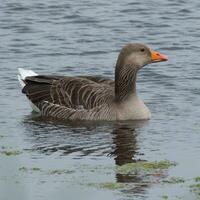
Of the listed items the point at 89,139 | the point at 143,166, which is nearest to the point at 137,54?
the point at 89,139

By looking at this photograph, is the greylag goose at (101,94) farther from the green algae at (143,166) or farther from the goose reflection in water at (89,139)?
the green algae at (143,166)

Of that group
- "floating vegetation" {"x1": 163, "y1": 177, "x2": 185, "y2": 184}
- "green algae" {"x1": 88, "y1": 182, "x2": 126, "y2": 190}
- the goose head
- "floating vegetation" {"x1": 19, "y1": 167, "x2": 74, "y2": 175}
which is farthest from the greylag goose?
"green algae" {"x1": 88, "y1": 182, "x2": 126, "y2": 190}

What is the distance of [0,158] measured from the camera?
16.5 meters

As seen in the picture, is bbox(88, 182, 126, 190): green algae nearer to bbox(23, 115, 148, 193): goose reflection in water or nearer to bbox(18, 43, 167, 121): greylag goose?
bbox(23, 115, 148, 193): goose reflection in water

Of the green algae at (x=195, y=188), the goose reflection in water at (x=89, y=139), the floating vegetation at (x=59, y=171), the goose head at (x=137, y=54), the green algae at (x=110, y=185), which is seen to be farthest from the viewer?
the goose head at (x=137, y=54)

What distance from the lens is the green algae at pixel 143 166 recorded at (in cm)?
1587

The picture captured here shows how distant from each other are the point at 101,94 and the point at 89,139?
213 cm

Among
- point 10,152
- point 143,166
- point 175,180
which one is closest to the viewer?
point 175,180

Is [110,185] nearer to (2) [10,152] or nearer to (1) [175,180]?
(1) [175,180]

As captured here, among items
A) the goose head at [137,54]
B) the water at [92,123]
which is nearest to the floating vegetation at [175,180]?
the water at [92,123]

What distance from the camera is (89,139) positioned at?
59.7ft

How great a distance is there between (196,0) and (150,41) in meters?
5.12

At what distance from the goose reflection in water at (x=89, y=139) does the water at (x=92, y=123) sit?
0.7 inches

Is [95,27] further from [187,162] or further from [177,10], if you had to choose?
[187,162]
